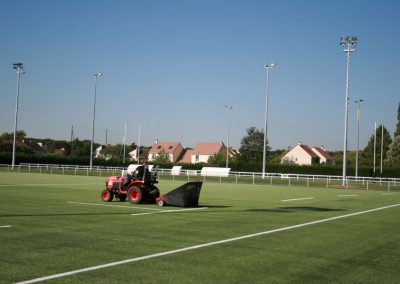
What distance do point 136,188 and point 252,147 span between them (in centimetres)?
9749

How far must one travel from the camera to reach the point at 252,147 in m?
115

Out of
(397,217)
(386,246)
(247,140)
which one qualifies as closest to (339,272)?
(386,246)

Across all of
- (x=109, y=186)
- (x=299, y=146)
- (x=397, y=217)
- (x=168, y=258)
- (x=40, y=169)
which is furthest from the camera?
(x=299, y=146)

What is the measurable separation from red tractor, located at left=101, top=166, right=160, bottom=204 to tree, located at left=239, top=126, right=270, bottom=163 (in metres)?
96.1

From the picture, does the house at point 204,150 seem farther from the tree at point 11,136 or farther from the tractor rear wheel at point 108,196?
the tractor rear wheel at point 108,196

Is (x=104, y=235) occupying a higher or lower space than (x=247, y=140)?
lower

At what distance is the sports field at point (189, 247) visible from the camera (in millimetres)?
7215

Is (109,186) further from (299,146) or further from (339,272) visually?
(299,146)

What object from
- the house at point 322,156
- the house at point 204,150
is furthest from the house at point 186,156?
the house at point 322,156

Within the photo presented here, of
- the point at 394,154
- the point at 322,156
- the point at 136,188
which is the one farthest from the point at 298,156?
the point at 136,188

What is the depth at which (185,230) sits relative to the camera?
38.5ft

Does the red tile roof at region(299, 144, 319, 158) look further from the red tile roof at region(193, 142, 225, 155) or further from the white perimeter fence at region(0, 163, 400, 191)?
the white perimeter fence at region(0, 163, 400, 191)

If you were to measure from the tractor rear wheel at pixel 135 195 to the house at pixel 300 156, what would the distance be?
105488 millimetres

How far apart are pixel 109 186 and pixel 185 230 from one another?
27.7 feet
